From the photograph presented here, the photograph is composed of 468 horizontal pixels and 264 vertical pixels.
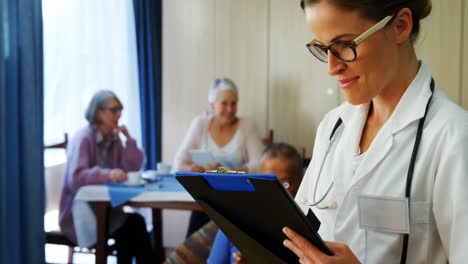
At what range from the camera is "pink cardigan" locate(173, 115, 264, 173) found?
12.1 ft

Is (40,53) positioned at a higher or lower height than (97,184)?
higher

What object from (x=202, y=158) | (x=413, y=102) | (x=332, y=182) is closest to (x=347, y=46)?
(x=413, y=102)

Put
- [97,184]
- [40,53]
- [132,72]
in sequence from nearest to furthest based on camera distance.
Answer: [40,53] → [97,184] → [132,72]

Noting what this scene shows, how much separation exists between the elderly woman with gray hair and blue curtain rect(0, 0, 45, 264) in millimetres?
457

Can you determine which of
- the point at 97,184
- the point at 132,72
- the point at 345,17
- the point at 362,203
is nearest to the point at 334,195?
the point at 362,203

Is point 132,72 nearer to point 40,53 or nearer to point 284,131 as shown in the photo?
point 284,131

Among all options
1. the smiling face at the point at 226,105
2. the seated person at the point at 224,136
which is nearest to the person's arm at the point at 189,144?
the seated person at the point at 224,136

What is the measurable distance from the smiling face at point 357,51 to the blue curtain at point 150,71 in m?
3.38

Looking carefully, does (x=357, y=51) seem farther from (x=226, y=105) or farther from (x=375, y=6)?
(x=226, y=105)

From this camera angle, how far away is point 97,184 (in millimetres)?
3152

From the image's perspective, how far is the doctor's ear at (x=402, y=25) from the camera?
38.8 inches

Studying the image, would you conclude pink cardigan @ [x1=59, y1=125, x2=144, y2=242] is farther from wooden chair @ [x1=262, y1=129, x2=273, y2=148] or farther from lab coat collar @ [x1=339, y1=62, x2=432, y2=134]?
lab coat collar @ [x1=339, y1=62, x2=432, y2=134]

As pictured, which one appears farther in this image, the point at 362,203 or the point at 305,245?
the point at 362,203

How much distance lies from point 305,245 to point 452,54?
2964mm
